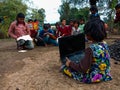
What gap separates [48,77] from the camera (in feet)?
17.6

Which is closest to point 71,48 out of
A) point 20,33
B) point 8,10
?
point 20,33

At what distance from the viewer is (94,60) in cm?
462

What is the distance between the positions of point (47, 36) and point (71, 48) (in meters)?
4.79

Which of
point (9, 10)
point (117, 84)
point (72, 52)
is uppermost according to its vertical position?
point (9, 10)

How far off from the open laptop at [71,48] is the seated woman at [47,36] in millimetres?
4519

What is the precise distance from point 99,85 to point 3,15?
18064mm

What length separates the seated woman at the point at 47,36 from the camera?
10258 mm

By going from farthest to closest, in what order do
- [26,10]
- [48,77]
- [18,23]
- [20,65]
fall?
[26,10] → [18,23] → [20,65] → [48,77]

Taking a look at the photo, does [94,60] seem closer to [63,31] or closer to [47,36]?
Result: [47,36]

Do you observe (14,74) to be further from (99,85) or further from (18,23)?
Result: (18,23)

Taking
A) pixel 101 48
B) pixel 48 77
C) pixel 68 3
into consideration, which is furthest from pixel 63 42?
pixel 68 3

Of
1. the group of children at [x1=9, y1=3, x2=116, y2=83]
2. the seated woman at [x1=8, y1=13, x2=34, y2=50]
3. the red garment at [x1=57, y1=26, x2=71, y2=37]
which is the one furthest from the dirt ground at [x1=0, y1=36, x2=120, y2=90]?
the red garment at [x1=57, y1=26, x2=71, y2=37]

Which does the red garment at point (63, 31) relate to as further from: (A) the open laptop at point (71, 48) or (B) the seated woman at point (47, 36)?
(A) the open laptop at point (71, 48)

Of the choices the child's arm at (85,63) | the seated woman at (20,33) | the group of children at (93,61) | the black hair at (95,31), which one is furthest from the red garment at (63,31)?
the black hair at (95,31)
